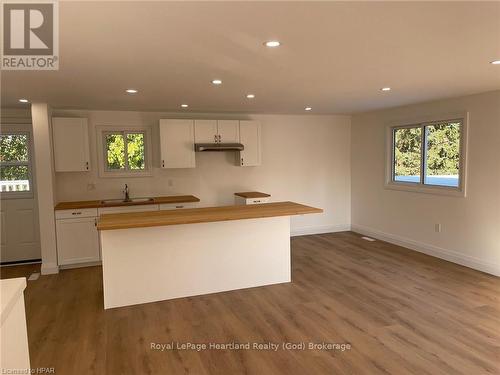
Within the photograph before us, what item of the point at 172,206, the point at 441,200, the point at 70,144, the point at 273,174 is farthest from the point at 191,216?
the point at 441,200

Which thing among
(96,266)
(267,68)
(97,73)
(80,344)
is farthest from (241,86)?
(96,266)

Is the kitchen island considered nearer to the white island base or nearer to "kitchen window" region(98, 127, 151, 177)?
the white island base

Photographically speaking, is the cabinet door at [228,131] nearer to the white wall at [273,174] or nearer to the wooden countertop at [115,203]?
the white wall at [273,174]

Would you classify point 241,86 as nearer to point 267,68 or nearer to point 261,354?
point 267,68

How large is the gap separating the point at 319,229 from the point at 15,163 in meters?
5.33

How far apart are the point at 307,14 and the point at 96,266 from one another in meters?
4.65

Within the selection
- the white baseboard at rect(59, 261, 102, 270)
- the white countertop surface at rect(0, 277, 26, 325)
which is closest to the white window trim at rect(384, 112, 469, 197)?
the white baseboard at rect(59, 261, 102, 270)

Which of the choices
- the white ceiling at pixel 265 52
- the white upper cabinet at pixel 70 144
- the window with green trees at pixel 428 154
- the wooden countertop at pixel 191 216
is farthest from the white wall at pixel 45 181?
the window with green trees at pixel 428 154

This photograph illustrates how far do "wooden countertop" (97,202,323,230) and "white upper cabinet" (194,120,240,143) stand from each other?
179 cm

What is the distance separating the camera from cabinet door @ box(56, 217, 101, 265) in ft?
16.1

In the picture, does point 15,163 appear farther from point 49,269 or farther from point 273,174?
point 273,174

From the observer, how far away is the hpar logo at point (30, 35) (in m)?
1.81

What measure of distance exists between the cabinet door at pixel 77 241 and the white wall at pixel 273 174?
67 centimetres

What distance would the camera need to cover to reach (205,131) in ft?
18.7
